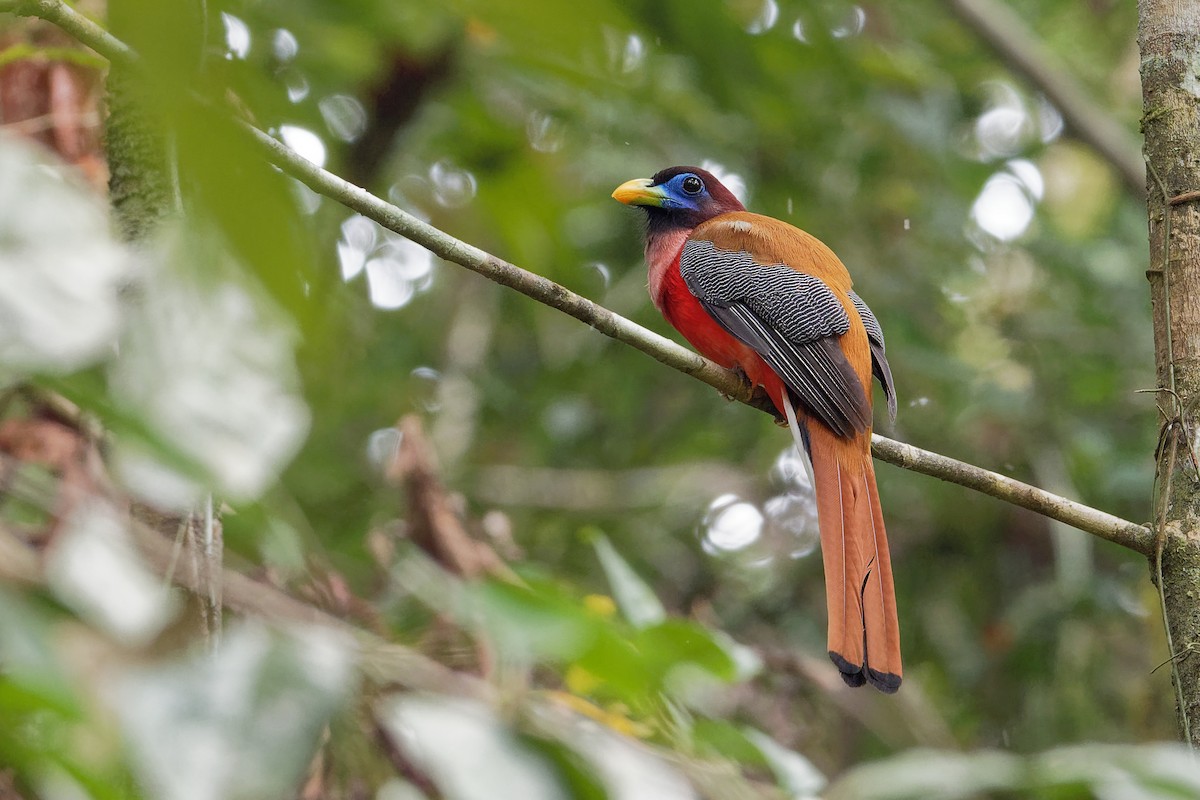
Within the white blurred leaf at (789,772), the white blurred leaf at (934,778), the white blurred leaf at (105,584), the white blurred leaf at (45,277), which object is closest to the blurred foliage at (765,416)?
the white blurred leaf at (789,772)

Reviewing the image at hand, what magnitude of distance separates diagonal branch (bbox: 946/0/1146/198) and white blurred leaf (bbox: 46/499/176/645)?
436 cm

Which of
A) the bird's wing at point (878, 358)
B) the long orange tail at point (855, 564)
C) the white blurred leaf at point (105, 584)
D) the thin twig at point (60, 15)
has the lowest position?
the white blurred leaf at point (105, 584)

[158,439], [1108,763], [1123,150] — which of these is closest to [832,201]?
[1123,150]

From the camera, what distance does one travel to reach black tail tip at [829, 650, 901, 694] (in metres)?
2.60

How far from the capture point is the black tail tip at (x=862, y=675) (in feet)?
8.53

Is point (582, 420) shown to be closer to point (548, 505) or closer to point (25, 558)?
point (548, 505)

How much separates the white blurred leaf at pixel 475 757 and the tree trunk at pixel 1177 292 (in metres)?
1.40

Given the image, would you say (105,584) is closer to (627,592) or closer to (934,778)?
(934,778)

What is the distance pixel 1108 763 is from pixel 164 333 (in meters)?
1.14

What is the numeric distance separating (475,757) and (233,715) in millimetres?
242

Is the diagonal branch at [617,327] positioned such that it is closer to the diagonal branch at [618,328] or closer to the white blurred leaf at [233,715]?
the diagonal branch at [618,328]

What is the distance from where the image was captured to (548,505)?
18.7ft

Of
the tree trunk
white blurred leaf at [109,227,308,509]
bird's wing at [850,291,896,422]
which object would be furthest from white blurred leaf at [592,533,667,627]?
bird's wing at [850,291,896,422]

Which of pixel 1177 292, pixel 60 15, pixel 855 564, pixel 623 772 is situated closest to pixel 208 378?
pixel 623 772
